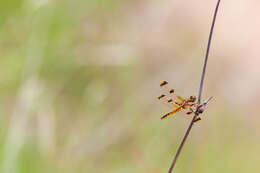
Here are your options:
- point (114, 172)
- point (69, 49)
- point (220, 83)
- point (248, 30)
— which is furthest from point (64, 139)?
point (248, 30)

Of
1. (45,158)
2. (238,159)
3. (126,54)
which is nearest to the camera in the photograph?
(45,158)

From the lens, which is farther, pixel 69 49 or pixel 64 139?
pixel 69 49

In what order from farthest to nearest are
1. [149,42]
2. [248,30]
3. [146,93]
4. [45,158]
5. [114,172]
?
[248,30]
[149,42]
[146,93]
[114,172]
[45,158]

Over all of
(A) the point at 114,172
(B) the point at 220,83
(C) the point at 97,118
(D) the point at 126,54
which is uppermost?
(B) the point at 220,83

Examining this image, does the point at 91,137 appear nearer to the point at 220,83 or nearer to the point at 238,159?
the point at 238,159

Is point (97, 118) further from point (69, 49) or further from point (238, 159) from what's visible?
point (238, 159)

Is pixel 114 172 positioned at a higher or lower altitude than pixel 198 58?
lower

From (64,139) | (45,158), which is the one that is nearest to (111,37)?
(64,139)
